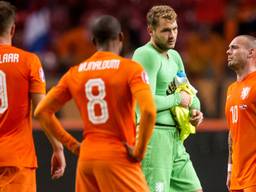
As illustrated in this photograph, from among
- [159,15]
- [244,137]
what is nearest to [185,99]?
[244,137]

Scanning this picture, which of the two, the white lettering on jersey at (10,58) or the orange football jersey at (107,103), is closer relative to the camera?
the orange football jersey at (107,103)

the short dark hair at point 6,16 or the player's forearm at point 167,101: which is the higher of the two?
the short dark hair at point 6,16

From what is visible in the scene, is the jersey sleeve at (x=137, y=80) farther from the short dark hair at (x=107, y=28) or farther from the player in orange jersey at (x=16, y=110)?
the player in orange jersey at (x=16, y=110)

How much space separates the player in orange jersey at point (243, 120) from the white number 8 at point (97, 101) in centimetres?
196

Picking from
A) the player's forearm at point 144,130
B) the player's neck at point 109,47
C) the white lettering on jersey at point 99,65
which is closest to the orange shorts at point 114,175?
the player's forearm at point 144,130

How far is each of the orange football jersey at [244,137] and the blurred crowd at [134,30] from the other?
6.39 metres

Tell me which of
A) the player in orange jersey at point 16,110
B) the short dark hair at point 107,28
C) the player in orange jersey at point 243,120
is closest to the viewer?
the short dark hair at point 107,28

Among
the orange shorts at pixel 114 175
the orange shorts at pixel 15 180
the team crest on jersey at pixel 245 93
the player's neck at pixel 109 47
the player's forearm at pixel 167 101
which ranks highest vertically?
the player's neck at pixel 109 47

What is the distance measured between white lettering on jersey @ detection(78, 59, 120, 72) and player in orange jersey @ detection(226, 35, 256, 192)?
1942 millimetres

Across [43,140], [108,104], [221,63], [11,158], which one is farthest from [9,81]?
[221,63]

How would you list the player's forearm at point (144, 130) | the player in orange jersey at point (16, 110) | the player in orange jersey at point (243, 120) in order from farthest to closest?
the player in orange jersey at point (243, 120) → the player in orange jersey at point (16, 110) → the player's forearm at point (144, 130)

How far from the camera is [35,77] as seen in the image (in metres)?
8.05

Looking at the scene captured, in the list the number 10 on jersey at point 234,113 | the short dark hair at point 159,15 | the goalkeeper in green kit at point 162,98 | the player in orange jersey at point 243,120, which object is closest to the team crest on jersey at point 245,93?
the player in orange jersey at point 243,120

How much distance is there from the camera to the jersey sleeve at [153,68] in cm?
865
